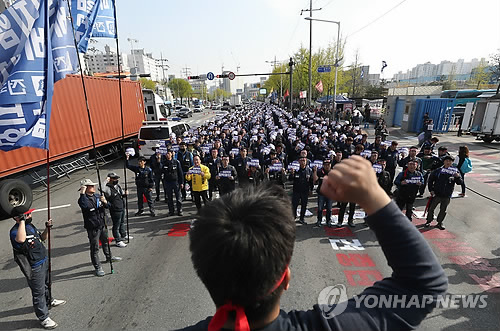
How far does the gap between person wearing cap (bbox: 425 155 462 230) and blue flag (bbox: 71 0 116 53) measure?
8.02 metres

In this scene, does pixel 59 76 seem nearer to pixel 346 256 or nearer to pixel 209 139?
→ pixel 346 256

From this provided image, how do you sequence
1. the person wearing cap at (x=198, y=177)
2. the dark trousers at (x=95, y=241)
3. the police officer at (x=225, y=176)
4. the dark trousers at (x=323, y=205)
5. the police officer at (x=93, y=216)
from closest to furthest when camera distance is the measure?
the police officer at (x=93, y=216), the dark trousers at (x=95, y=241), the dark trousers at (x=323, y=205), the person wearing cap at (x=198, y=177), the police officer at (x=225, y=176)

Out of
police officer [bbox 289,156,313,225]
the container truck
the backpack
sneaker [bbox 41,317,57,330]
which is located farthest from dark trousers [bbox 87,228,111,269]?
the backpack

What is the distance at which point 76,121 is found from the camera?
34.0 ft

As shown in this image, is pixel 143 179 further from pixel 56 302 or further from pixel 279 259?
pixel 279 259

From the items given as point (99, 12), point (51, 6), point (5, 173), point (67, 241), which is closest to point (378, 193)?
point (51, 6)

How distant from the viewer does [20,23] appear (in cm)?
327

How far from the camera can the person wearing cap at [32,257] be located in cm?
365

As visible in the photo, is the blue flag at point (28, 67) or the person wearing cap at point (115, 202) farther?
the person wearing cap at point (115, 202)

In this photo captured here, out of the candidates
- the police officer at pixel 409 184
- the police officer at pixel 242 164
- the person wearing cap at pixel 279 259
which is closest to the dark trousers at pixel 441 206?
the police officer at pixel 409 184

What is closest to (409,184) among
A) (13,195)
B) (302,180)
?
(302,180)

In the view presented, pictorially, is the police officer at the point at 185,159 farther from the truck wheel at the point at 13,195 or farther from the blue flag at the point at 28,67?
the blue flag at the point at 28,67

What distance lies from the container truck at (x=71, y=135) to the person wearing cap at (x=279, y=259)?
9.17 meters

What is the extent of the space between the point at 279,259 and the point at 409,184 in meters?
6.81
